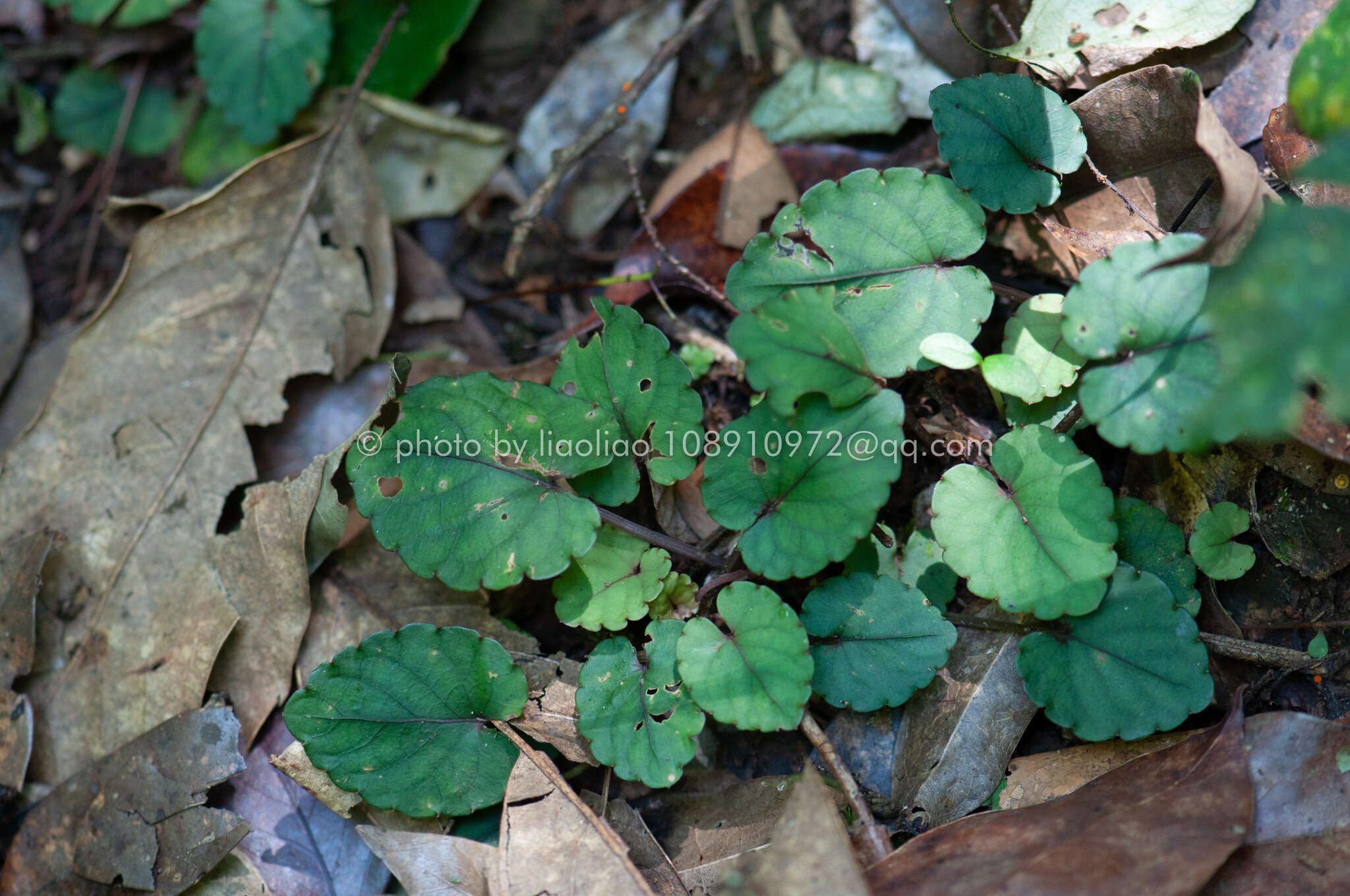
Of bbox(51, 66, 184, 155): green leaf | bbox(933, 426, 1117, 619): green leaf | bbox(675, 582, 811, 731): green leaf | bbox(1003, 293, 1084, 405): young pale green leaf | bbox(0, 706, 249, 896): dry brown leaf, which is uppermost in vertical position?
bbox(51, 66, 184, 155): green leaf

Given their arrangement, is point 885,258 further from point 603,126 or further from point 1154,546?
point 603,126

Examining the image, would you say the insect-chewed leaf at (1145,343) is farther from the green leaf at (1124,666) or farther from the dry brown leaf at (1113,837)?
the dry brown leaf at (1113,837)

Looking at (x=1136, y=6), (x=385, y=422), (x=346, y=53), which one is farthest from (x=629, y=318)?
(x=346, y=53)

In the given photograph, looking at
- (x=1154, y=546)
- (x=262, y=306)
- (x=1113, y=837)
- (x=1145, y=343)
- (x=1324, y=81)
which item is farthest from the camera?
(x=262, y=306)

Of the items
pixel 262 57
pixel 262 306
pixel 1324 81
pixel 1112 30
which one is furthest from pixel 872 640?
pixel 262 57

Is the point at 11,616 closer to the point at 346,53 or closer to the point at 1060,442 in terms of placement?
the point at 346,53

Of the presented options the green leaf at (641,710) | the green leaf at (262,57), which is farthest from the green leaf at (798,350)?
the green leaf at (262,57)

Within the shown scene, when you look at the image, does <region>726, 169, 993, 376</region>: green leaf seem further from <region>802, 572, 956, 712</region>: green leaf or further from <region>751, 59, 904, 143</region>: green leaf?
<region>751, 59, 904, 143</region>: green leaf

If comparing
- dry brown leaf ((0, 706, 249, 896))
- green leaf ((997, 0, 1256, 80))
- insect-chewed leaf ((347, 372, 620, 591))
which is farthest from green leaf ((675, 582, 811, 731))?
green leaf ((997, 0, 1256, 80))
